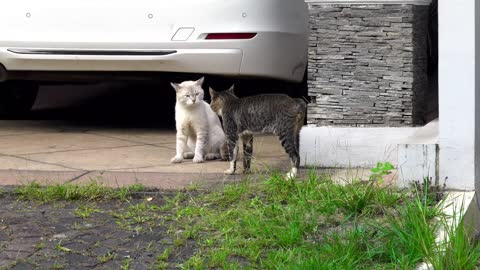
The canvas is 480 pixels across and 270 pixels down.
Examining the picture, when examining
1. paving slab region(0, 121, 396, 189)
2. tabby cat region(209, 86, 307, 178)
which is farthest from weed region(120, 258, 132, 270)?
tabby cat region(209, 86, 307, 178)

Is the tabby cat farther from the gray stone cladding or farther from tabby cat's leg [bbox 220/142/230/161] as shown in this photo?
tabby cat's leg [bbox 220/142/230/161]

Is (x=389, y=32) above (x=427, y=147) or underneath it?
above

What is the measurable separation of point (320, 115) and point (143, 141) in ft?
5.26

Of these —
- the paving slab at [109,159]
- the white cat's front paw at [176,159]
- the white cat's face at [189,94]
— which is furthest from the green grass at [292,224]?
the white cat's face at [189,94]

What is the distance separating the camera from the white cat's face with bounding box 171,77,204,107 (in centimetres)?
664

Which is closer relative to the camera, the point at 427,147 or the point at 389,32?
the point at 427,147

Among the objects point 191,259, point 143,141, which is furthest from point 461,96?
point 143,141

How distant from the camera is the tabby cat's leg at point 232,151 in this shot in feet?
20.1

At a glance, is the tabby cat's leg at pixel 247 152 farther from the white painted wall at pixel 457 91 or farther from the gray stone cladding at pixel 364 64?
the white painted wall at pixel 457 91

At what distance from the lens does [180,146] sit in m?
6.71

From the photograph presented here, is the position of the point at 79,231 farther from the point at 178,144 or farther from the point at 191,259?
the point at 178,144

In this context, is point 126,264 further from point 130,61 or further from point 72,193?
point 130,61

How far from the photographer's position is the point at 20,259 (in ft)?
14.5

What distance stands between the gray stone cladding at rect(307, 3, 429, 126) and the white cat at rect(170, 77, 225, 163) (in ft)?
2.39
